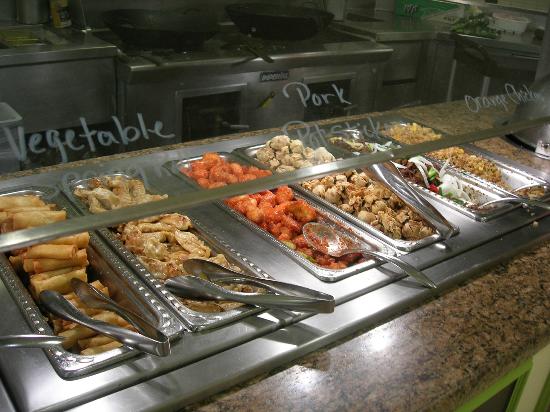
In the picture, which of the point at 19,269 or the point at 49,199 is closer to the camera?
the point at 19,269

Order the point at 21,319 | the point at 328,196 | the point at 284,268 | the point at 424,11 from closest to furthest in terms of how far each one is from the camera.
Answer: the point at 21,319
the point at 284,268
the point at 424,11
the point at 328,196

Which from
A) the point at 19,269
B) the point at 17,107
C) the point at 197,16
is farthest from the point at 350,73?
the point at 19,269

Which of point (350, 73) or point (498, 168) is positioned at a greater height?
point (350, 73)

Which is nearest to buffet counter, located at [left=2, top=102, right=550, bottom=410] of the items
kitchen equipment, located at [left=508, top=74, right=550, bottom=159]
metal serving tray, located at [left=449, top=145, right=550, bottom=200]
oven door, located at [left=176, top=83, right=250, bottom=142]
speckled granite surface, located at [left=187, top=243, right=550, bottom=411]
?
speckled granite surface, located at [left=187, top=243, right=550, bottom=411]

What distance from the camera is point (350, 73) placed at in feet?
4.20

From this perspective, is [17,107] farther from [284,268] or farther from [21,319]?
[284,268]

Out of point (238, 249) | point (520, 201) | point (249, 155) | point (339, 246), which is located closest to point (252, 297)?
point (238, 249)

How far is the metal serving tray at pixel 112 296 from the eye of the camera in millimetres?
920

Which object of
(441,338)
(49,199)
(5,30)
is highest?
(5,30)

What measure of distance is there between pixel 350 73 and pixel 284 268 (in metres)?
0.46

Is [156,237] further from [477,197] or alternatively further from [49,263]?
[477,197]

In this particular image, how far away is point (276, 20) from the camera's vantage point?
45.7 inches

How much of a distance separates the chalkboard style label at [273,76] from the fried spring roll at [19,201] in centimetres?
57

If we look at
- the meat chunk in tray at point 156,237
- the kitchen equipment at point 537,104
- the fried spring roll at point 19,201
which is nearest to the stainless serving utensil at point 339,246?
the meat chunk in tray at point 156,237
